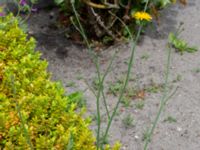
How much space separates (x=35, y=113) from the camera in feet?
7.29

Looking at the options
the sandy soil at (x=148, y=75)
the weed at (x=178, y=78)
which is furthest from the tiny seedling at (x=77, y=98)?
the weed at (x=178, y=78)

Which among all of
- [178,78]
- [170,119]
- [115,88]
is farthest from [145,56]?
[170,119]

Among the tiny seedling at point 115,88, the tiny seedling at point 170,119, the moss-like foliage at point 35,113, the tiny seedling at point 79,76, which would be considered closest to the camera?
the moss-like foliage at point 35,113

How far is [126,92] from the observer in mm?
3781

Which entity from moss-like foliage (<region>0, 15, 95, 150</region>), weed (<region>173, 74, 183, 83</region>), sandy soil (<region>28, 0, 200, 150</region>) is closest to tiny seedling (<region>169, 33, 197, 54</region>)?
sandy soil (<region>28, 0, 200, 150</region>)

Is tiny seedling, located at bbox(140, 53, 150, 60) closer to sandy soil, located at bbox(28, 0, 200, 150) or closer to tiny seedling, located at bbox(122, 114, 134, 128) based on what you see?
sandy soil, located at bbox(28, 0, 200, 150)

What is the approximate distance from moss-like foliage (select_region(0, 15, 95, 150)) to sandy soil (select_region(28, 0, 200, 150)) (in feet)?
2.07

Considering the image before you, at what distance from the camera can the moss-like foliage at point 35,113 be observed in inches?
80.8

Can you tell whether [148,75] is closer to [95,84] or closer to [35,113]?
[95,84]

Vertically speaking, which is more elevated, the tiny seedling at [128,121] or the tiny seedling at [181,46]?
the tiny seedling at [181,46]

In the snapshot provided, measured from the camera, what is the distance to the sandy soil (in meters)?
3.41

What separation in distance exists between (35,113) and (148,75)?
1904mm

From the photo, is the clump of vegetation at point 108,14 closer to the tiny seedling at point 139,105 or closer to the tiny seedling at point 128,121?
the tiny seedling at point 139,105

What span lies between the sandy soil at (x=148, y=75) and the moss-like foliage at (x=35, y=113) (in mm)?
631
